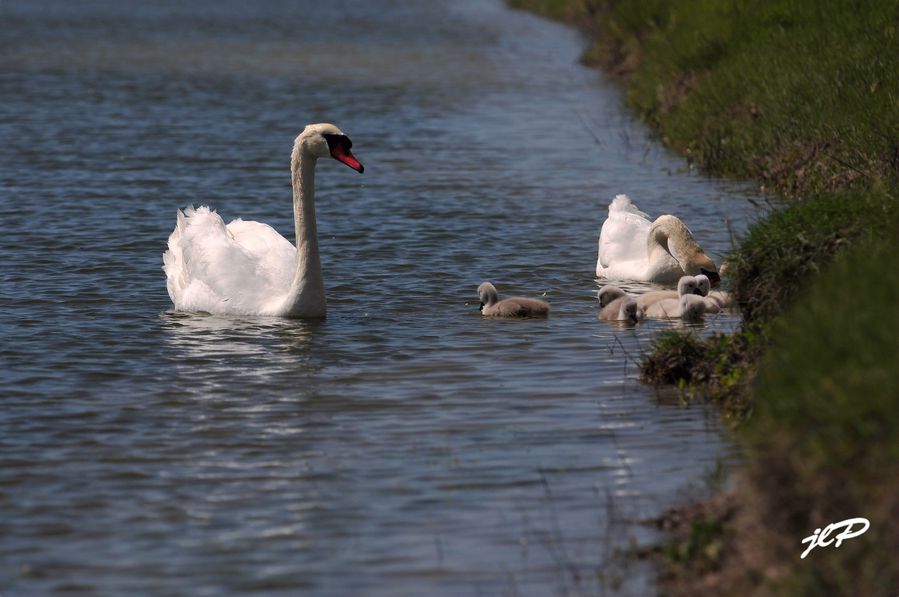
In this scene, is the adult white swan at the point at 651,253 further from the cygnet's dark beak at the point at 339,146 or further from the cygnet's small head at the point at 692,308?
the cygnet's dark beak at the point at 339,146

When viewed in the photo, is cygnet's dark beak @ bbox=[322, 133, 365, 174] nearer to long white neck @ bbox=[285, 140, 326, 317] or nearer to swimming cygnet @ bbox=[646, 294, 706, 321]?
long white neck @ bbox=[285, 140, 326, 317]

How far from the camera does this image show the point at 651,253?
42.2 ft

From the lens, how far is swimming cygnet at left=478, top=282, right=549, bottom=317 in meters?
11.2

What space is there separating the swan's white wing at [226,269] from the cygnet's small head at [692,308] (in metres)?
2.81

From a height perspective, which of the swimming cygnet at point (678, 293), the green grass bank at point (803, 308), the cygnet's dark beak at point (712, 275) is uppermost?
the green grass bank at point (803, 308)

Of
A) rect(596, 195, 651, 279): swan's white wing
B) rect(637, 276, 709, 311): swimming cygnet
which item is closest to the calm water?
rect(596, 195, 651, 279): swan's white wing

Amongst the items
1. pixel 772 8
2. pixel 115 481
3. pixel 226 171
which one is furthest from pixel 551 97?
pixel 115 481

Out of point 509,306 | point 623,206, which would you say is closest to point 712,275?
point 623,206

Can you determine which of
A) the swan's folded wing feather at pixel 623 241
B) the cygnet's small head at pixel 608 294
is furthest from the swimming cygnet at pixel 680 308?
the swan's folded wing feather at pixel 623 241

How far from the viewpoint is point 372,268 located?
13.3 meters

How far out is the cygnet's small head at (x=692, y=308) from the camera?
10797 millimetres

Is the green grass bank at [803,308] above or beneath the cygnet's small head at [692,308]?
above

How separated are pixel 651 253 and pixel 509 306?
7.00 ft

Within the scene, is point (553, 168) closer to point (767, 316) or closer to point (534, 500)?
point (767, 316)
